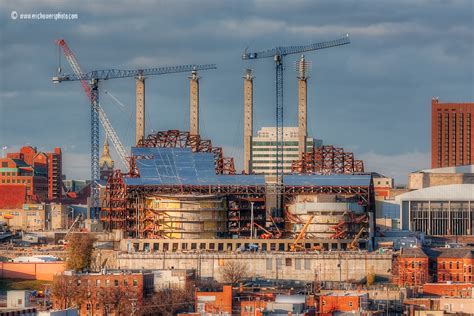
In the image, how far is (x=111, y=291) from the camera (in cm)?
17275

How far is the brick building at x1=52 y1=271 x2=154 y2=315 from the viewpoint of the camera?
168500mm

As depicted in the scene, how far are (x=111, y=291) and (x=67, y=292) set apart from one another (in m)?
3.80

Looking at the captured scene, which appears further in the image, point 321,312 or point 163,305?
point 163,305

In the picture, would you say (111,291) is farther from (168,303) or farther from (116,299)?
(168,303)

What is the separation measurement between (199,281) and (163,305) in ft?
77.6

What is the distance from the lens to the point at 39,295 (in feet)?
601

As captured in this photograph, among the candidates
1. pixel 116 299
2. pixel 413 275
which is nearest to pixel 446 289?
pixel 413 275

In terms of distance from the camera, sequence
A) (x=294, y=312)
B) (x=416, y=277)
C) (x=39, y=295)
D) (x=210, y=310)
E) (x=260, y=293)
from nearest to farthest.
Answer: (x=294, y=312) → (x=210, y=310) → (x=260, y=293) → (x=39, y=295) → (x=416, y=277)

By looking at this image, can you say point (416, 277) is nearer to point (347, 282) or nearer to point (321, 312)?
point (347, 282)

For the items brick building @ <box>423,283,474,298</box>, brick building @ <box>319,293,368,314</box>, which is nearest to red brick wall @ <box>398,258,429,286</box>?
brick building @ <box>423,283,474,298</box>

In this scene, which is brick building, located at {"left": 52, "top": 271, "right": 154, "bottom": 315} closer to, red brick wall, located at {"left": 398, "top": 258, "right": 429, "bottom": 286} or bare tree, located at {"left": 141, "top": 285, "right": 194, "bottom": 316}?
bare tree, located at {"left": 141, "top": 285, "right": 194, "bottom": 316}

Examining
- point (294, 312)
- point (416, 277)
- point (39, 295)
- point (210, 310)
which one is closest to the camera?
point (294, 312)

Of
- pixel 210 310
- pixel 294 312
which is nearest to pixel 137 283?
pixel 210 310

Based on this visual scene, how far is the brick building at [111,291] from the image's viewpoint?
168 meters
